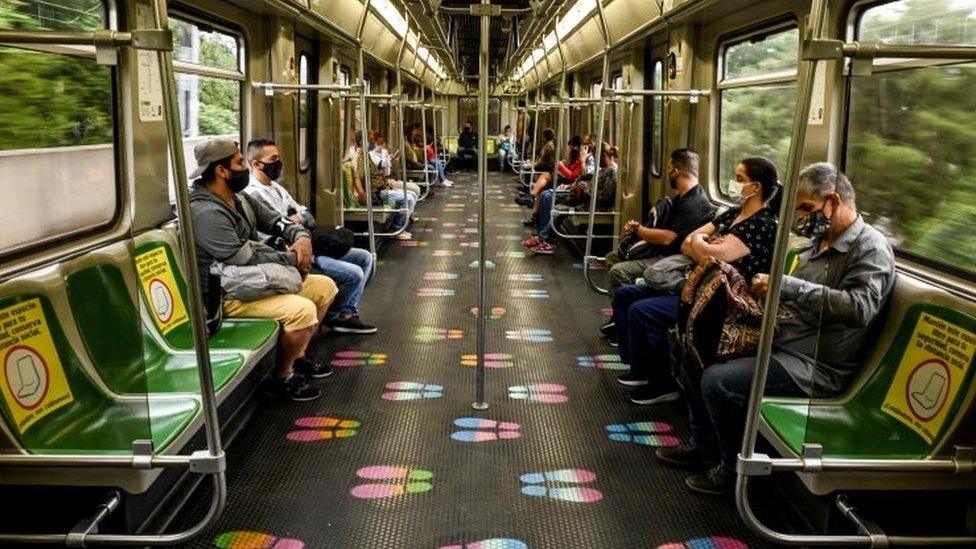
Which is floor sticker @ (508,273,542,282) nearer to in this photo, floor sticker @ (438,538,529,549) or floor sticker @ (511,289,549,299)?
floor sticker @ (511,289,549,299)

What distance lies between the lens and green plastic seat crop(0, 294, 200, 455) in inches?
95.5

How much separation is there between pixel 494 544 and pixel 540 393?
1.74 metres

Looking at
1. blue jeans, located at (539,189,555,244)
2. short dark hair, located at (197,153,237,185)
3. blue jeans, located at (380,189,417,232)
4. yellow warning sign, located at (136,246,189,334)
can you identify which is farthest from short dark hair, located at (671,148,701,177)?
blue jeans, located at (539,189,555,244)

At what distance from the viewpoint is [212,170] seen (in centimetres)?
409

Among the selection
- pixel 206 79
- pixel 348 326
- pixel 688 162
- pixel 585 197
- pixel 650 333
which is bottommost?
pixel 348 326

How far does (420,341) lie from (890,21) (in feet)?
10.9

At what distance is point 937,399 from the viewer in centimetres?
262

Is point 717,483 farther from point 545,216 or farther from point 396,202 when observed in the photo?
point 396,202

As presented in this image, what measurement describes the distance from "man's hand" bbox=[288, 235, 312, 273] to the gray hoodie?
77 millimetres

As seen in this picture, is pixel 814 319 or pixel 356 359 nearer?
pixel 814 319

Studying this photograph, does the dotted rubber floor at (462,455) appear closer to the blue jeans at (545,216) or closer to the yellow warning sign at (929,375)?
the yellow warning sign at (929,375)

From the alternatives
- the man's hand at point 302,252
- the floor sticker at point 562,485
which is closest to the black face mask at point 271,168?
the man's hand at point 302,252

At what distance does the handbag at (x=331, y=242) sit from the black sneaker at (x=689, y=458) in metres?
2.72

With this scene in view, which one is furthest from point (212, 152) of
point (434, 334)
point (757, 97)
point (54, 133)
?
point (757, 97)
